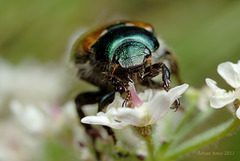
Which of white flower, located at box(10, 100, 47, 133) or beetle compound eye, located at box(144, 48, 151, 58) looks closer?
beetle compound eye, located at box(144, 48, 151, 58)

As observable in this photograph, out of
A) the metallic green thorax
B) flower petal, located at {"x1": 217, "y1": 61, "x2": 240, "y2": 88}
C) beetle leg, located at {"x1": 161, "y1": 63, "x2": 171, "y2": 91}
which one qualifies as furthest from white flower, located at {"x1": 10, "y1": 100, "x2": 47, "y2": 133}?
flower petal, located at {"x1": 217, "y1": 61, "x2": 240, "y2": 88}

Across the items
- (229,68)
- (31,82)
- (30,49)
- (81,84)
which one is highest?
(30,49)

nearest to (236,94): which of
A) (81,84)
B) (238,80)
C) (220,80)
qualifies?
(238,80)

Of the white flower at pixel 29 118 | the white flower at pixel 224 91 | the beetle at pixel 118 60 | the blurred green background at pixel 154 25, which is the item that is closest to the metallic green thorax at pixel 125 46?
the beetle at pixel 118 60

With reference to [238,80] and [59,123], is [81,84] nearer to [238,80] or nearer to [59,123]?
[59,123]

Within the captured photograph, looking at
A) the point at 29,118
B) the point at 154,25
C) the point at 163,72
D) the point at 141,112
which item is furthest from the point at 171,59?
the point at 154,25

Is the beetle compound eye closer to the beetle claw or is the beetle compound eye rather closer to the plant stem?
the beetle claw

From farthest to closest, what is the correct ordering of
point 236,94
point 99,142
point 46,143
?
point 46,143 → point 99,142 → point 236,94

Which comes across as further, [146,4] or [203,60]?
[146,4]
